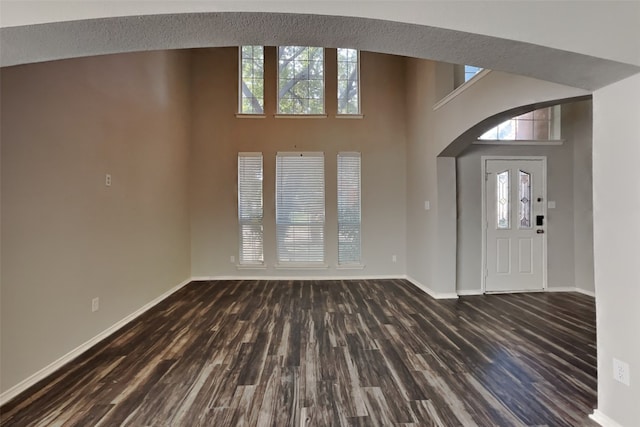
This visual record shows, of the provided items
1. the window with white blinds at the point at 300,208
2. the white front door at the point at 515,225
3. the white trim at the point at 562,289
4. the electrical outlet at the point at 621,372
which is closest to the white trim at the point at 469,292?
the white front door at the point at 515,225

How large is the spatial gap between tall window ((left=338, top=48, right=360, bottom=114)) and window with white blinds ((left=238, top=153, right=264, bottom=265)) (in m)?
1.88

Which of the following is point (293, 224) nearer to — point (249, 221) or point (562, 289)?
point (249, 221)

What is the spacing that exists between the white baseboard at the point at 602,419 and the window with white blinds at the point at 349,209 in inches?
147

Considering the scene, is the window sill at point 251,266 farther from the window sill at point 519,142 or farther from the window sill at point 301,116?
the window sill at point 519,142

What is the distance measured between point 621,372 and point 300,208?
4.36m

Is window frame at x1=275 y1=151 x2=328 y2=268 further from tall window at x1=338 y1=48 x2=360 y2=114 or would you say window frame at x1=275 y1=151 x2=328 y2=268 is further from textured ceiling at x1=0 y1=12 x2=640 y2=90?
textured ceiling at x1=0 y1=12 x2=640 y2=90

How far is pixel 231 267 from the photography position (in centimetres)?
533

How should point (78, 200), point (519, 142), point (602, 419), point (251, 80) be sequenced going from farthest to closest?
point (251, 80) → point (519, 142) → point (78, 200) → point (602, 419)

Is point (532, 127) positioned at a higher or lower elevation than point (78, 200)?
higher

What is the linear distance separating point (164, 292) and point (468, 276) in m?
4.54

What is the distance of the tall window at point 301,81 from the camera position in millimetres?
5437

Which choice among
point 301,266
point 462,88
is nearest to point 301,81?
point 462,88

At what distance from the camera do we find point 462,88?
346 cm

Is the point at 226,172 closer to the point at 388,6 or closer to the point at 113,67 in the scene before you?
the point at 113,67
